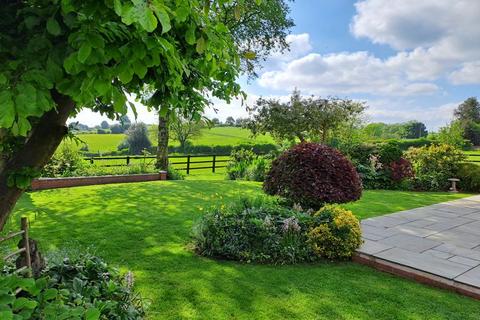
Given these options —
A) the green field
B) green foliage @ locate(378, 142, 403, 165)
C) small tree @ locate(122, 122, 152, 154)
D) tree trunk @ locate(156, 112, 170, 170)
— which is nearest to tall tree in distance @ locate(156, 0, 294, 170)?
tree trunk @ locate(156, 112, 170, 170)

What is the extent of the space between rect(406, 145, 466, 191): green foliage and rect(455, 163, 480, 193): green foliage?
19 centimetres

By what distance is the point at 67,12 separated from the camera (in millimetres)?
1284

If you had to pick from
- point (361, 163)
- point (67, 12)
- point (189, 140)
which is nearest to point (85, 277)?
point (67, 12)

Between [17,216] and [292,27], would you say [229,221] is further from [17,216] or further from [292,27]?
[292,27]

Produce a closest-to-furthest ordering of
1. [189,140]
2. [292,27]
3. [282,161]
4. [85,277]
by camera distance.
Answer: [85,277] → [282,161] → [292,27] → [189,140]

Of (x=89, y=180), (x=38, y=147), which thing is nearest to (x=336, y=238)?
(x=38, y=147)

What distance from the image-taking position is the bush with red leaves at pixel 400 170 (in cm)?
1245

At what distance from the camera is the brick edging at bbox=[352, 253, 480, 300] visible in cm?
410

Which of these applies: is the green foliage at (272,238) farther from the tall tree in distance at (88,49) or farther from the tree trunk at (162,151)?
the tree trunk at (162,151)

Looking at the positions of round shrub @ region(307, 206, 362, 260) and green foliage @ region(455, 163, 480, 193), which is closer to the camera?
round shrub @ region(307, 206, 362, 260)

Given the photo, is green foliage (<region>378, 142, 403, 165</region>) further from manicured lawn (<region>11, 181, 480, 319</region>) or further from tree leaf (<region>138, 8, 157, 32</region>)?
tree leaf (<region>138, 8, 157, 32</region>)

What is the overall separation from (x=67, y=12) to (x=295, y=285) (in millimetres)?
3631

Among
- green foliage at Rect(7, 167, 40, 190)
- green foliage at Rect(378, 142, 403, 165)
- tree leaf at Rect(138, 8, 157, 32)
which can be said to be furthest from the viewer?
green foliage at Rect(378, 142, 403, 165)

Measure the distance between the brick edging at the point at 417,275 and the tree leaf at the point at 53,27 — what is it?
183 inches
